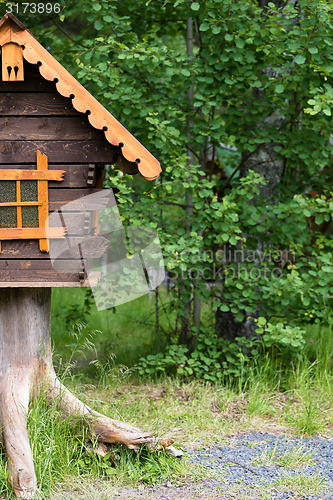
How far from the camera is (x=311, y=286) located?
4789 mm

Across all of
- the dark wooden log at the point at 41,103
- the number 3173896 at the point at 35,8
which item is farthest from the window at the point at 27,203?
the number 3173896 at the point at 35,8

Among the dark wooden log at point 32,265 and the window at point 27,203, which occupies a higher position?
the window at point 27,203

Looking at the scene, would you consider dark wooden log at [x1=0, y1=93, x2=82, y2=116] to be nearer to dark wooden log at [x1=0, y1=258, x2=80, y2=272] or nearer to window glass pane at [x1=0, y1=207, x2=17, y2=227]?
window glass pane at [x1=0, y1=207, x2=17, y2=227]

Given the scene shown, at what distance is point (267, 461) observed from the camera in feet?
12.3

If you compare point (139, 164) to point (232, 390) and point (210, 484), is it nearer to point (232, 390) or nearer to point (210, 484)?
point (210, 484)

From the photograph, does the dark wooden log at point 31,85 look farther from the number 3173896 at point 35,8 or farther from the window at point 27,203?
the number 3173896 at point 35,8

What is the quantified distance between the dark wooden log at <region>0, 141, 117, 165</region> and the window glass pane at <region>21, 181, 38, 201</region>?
0.13m

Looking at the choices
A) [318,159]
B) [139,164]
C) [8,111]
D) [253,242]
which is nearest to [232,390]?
[253,242]

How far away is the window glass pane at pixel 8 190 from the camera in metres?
3.13

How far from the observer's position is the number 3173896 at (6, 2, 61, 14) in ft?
16.5

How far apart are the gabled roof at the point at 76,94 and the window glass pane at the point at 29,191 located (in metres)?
0.53

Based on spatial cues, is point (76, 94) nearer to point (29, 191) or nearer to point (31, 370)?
point (29, 191)

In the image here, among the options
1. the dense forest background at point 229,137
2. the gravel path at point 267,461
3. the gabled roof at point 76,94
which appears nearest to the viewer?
the gabled roof at point 76,94

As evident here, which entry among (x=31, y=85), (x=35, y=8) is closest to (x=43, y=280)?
(x=31, y=85)
